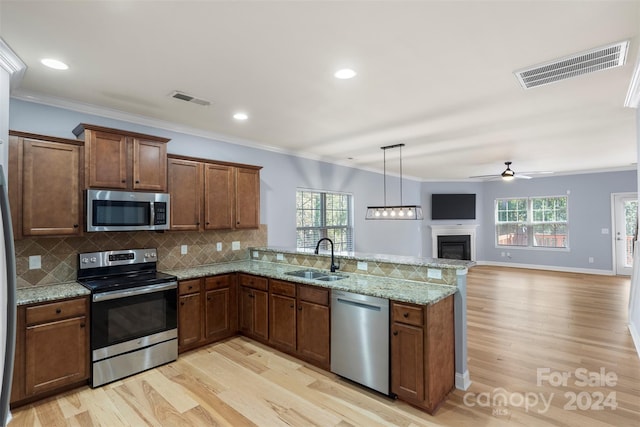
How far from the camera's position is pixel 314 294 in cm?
316

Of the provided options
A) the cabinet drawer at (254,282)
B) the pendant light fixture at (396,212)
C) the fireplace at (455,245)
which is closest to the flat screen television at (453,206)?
the fireplace at (455,245)

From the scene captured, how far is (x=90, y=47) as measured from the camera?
227 cm

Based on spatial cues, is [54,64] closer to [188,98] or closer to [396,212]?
[188,98]

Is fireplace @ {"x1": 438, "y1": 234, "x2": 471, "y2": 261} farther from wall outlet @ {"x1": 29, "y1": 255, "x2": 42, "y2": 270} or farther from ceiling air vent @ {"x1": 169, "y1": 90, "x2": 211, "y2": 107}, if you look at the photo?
wall outlet @ {"x1": 29, "y1": 255, "x2": 42, "y2": 270}

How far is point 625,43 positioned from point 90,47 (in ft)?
12.0

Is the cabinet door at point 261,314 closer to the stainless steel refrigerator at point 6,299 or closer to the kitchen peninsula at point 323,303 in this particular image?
the kitchen peninsula at point 323,303

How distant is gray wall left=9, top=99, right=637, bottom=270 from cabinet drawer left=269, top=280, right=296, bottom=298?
5.03ft

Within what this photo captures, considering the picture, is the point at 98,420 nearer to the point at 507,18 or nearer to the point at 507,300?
the point at 507,18

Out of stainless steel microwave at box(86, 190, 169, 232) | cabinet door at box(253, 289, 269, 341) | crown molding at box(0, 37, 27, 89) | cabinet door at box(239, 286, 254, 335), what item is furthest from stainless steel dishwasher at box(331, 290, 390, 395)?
crown molding at box(0, 37, 27, 89)

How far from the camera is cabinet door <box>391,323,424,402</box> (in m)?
2.46

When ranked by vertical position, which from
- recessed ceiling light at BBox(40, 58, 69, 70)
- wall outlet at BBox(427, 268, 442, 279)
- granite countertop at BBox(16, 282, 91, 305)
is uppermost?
recessed ceiling light at BBox(40, 58, 69, 70)

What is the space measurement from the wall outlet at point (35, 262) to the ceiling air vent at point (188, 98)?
193 centimetres

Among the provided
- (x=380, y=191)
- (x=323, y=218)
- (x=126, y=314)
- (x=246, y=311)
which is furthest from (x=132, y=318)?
(x=380, y=191)

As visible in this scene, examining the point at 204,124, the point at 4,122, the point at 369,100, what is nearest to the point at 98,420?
the point at 4,122
